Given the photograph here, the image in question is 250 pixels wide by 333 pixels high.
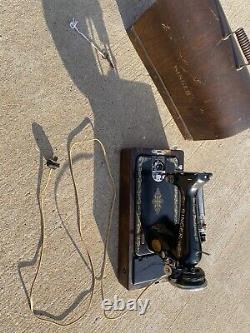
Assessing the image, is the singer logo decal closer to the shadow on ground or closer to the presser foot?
the shadow on ground

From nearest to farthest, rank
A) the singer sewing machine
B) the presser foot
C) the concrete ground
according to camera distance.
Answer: the presser foot → the concrete ground → the singer sewing machine

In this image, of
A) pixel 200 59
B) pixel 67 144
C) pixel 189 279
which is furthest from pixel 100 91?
pixel 189 279

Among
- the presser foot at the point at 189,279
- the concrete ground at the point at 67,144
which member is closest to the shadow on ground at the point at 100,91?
the concrete ground at the point at 67,144

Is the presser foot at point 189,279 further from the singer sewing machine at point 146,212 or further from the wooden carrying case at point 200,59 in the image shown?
the wooden carrying case at point 200,59

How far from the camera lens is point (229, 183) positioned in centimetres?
166

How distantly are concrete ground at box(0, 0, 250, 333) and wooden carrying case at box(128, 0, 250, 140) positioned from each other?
0.10 m

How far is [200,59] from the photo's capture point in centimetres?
125

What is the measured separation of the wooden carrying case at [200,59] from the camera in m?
1.23

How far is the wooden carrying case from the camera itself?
1.23 metres

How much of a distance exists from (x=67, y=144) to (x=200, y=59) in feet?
1.52

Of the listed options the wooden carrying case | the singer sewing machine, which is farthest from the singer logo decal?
the wooden carrying case

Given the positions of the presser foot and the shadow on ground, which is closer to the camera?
the presser foot

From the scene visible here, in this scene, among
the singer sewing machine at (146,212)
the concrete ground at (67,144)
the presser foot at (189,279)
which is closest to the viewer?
the presser foot at (189,279)

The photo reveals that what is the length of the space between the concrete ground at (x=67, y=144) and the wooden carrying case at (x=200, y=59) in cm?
10
